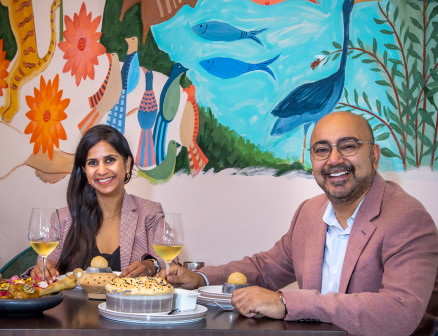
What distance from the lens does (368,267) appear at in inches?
74.4

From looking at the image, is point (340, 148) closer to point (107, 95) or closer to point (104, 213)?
point (104, 213)

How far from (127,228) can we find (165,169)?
1.01 m

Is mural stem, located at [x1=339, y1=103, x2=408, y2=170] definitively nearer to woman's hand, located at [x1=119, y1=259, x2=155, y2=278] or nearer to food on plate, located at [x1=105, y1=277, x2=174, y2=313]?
woman's hand, located at [x1=119, y1=259, x2=155, y2=278]

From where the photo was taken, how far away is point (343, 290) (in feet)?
6.30

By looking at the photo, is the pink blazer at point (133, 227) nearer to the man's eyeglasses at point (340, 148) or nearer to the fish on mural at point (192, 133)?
the fish on mural at point (192, 133)

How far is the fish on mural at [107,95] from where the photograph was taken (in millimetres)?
3941

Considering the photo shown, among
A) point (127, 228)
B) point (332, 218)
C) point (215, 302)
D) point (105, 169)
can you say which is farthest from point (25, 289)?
point (105, 169)

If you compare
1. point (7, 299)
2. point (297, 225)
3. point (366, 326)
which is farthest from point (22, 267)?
point (366, 326)

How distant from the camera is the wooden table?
4.14ft

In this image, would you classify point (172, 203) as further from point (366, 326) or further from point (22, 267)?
point (366, 326)

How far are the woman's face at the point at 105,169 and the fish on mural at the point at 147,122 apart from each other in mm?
760

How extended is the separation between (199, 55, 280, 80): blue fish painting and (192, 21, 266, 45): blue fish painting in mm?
146

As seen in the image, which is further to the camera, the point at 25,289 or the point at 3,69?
the point at 3,69

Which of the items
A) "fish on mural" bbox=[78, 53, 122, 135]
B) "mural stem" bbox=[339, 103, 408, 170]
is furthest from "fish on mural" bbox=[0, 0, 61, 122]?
"mural stem" bbox=[339, 103, 408, 170]
